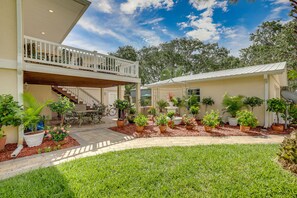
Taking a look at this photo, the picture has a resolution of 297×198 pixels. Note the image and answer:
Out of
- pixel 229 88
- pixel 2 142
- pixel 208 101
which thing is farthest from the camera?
pixel 208 101

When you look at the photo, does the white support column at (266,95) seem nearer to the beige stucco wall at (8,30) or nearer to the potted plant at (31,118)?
the potted plant at (31,118)

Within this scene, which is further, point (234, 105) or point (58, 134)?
point (234, 105)

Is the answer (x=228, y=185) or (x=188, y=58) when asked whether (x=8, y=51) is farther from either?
(x=188, y=58)

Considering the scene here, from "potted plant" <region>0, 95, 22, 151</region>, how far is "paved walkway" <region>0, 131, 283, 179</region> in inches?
46.9

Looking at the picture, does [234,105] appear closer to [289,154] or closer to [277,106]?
[277,106]

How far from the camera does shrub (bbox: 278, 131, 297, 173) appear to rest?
127 inches

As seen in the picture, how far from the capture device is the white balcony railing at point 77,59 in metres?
6.42

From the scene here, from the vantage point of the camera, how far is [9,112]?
4.58 metres

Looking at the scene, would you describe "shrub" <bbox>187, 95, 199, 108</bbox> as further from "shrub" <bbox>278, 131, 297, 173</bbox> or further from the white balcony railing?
"shrub" <bbox>278, 131, 297, 173</bbox>

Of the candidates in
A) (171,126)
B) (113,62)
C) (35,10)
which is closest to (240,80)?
(171,126)

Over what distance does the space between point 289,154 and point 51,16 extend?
1061 cm

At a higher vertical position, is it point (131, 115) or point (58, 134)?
point (131, 115)

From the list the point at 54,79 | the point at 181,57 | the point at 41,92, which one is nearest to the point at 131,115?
the point at 54,79

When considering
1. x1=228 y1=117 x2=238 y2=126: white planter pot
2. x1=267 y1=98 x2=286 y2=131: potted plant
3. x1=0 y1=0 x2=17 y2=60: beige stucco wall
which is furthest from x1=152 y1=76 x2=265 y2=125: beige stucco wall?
x1=0 y1=0 x2=17 y2=60: beige stucco wall
